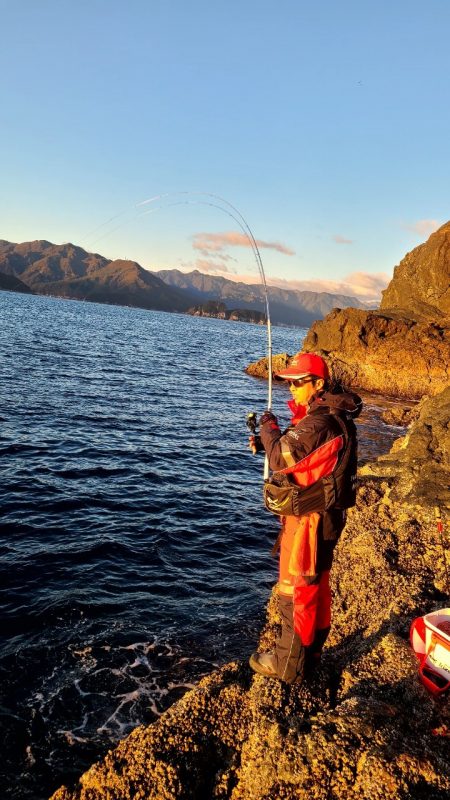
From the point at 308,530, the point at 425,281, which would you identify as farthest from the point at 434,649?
the point at 425,281

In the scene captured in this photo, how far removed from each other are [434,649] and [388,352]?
135 feet

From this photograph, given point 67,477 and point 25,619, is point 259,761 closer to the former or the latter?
point 25,619

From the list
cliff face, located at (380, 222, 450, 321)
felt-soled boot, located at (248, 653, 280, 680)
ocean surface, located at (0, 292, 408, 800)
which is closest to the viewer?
felt-soled boot, located at (248, 653, 280, 680)

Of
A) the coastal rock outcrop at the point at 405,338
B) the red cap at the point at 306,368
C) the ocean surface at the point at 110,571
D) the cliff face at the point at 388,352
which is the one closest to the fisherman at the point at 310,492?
the red cap at the point at 306,368

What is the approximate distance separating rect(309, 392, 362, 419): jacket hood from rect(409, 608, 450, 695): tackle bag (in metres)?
2.59

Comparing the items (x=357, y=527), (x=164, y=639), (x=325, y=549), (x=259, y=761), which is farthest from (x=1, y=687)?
(x=357, y=527)

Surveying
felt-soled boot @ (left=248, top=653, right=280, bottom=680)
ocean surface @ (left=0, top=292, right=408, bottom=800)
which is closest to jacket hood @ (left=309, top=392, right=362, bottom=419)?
felt-soled boot @ (left=248, top=653, right=280, bottom=680)

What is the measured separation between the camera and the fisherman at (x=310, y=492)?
4.37 meters

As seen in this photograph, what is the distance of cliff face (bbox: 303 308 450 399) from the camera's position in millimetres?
40531

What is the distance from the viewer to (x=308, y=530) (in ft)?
14.8

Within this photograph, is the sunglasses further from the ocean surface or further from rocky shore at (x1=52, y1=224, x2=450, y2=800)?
the ocean surface

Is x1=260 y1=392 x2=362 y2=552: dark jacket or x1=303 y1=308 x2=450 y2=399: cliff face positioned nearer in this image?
x1=260 y1=392 x2=362 y2=552: dark jacket

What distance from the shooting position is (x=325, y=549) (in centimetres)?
461

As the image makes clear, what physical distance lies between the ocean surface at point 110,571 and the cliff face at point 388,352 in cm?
2260
